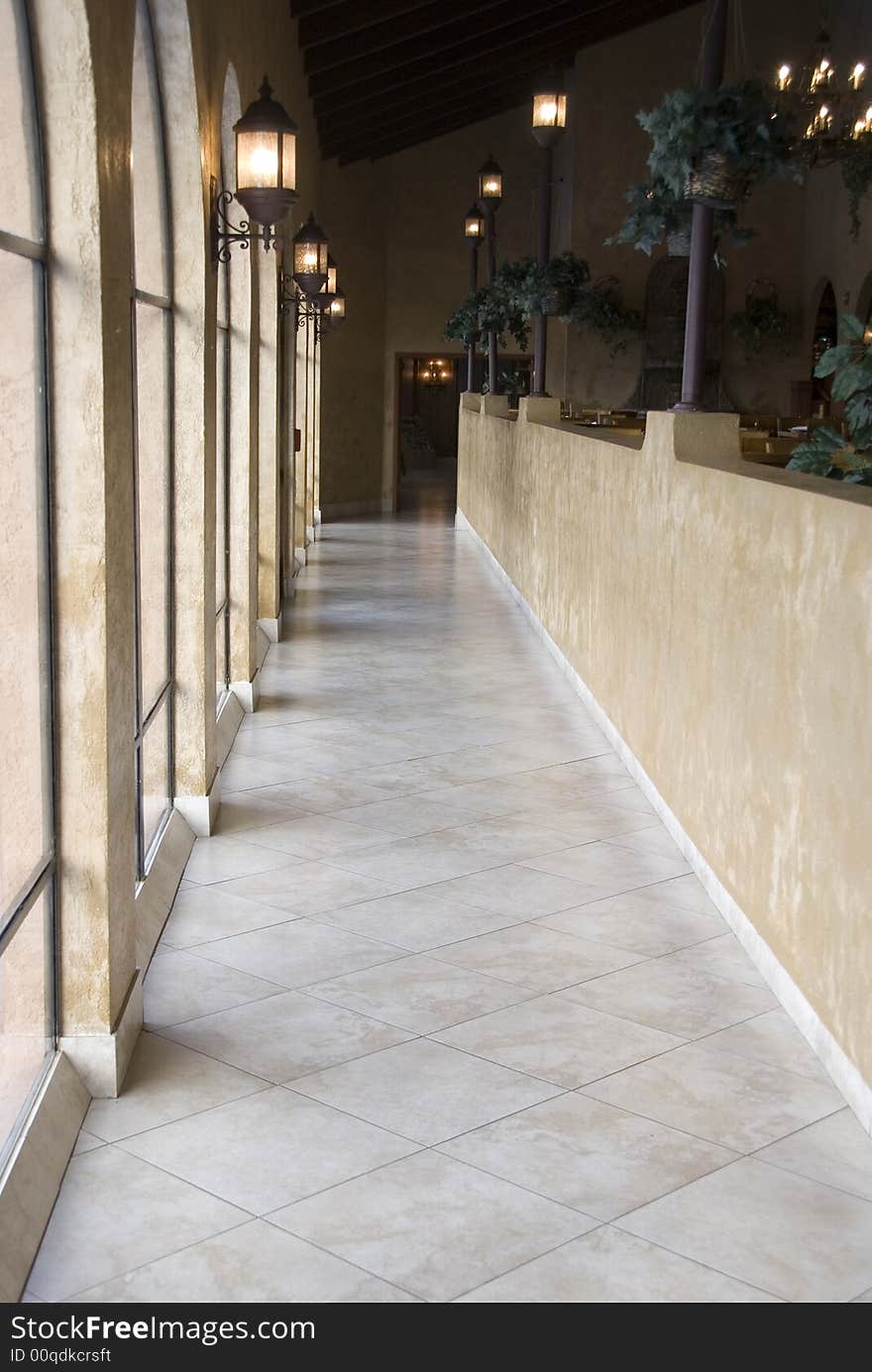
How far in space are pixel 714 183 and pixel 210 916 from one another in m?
3.44

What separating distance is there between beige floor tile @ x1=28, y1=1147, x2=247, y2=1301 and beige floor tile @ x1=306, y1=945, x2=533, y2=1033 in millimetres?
1007

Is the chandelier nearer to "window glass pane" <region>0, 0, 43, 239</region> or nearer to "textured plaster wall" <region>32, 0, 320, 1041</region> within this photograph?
"textured plaster wall" <region>32, 0, 320, 1041</region>

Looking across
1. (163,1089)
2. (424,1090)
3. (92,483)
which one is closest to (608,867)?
(424,1090)

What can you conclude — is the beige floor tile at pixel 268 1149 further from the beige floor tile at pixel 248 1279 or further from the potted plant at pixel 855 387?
the potted plant at pixel 855 387

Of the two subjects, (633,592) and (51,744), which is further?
(633,592)

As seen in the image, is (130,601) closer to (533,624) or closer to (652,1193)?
(652,1193)

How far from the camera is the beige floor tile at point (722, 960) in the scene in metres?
4.44

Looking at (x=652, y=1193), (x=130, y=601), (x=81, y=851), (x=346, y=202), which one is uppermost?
(x=346, y=202)

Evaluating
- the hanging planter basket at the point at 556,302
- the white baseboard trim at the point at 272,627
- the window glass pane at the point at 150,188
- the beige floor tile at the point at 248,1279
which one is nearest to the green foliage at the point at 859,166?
the hanging planter basket at the point at 556,302

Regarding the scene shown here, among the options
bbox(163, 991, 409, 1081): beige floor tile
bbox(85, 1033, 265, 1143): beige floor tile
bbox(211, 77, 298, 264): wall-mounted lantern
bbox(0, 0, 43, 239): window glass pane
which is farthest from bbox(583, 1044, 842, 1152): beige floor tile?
bbox(211, 77, 298, 264): wall-mounted lantern

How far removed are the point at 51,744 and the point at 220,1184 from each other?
1063mm

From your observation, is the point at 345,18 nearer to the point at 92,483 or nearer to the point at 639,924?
the point at 639,924

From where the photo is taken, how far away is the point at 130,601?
12.4ft

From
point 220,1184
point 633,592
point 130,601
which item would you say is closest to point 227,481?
point 633,592
